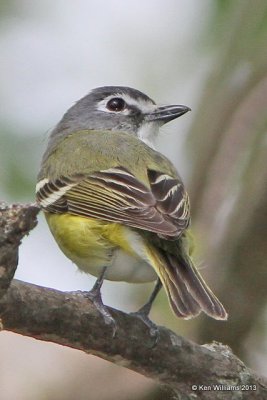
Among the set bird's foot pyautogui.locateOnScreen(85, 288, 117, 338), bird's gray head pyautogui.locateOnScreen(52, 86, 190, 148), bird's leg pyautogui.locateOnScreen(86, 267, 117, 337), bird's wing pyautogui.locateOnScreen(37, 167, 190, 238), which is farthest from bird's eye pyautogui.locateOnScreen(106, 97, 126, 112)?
bird's foot pyautogui.locateOnScreen(85, 288, 117, 338)

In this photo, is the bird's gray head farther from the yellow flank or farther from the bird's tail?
the bird's tail

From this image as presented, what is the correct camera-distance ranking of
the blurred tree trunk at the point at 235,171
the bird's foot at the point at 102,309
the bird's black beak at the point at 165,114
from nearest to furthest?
the bird's foot at the point at 102,309
the blurred tree trunk at the point at 235,171
the bird's black beak at the point at 165,114

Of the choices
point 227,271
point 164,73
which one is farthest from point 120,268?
point 164,73

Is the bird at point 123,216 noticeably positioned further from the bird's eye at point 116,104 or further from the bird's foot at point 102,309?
the bird's eye at point 116,104

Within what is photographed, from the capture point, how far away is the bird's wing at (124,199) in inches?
183

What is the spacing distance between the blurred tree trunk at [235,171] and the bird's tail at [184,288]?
3.23 ft

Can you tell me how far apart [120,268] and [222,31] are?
2.04m

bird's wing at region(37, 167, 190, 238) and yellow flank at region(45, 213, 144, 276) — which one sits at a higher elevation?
bird's wing at region(37, 167, 190, 238)

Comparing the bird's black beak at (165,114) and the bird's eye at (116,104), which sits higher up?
the bird's black beak at (165,114)

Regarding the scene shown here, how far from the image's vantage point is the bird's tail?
4402mm

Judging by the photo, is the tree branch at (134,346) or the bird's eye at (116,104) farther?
the bird's eye at (116,104)

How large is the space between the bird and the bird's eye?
2.38 ft

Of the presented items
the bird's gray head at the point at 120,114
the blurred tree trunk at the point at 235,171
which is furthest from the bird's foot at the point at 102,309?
the bird's gray head at the point at 120,114

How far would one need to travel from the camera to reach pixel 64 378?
5711 millimetres
